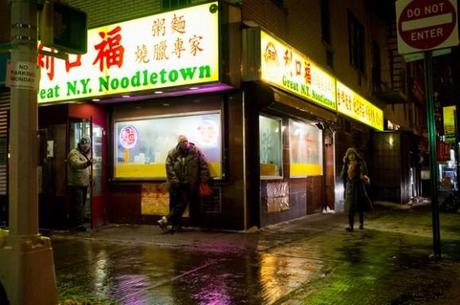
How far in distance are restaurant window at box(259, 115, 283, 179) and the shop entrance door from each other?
3.78 metres

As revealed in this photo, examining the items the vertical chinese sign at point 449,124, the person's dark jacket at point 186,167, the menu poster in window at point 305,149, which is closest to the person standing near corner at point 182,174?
the person's dark jacket at point 186,167

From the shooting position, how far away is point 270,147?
12.1 m

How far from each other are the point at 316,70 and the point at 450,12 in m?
6.18

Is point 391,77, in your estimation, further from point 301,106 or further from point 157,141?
point 157,141

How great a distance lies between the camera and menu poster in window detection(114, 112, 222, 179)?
34.6 ft

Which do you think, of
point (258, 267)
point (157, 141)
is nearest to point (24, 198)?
point (258, 267)

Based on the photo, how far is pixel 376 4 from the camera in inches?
910

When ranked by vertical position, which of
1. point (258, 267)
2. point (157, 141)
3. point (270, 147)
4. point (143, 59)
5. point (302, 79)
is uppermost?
point (143, 59)

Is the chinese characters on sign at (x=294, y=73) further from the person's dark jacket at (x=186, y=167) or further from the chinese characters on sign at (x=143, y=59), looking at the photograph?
the person's dark jacket at (x=186, y=167)

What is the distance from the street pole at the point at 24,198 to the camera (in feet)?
15.9

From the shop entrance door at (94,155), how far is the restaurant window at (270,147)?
12.4ft

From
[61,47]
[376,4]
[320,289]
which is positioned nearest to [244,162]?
[320,289]

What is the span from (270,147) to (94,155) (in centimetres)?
416

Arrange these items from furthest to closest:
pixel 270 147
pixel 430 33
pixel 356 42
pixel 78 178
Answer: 1. pixel 356 42
2. pixel 270 147
3. pixel 78 178
4. pixel 430 33
